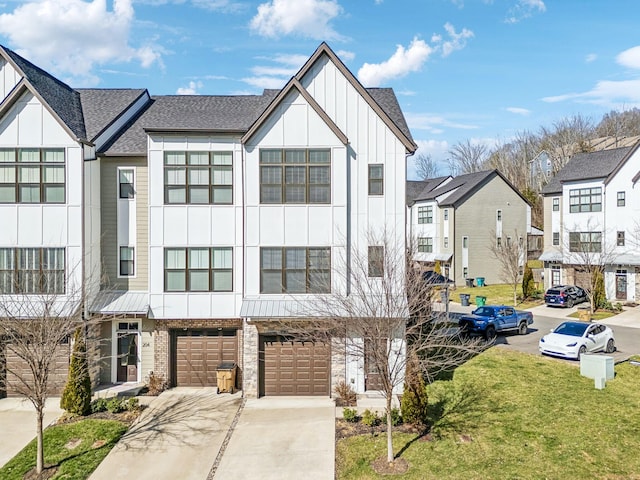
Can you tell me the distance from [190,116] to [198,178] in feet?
11.4

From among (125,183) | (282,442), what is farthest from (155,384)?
(125,183)

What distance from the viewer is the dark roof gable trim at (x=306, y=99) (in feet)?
56.1

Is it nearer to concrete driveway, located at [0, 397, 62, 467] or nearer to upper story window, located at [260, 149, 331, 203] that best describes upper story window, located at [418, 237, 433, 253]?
upper story window, located at [260, 149, 331, 203]

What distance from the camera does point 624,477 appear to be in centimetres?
1176

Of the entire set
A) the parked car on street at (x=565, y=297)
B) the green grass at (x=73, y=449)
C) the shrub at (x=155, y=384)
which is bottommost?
the green grass at (x=73, y=449)

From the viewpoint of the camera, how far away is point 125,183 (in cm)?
1864

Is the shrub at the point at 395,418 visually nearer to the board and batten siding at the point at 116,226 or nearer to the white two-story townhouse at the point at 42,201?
the board and batten siding at the point at 116,226

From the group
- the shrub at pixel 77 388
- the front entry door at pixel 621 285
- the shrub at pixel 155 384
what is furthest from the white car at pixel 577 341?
the shrub at pixel 77 388

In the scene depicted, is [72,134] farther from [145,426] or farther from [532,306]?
[532,306]

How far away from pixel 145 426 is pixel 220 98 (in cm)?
1435

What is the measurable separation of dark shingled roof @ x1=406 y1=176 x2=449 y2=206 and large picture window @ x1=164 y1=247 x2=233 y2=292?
36826mm

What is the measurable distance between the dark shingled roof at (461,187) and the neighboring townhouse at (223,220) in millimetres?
28071

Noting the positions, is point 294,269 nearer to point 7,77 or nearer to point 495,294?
point 7,77

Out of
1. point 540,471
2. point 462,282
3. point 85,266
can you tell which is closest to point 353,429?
point 540,471
